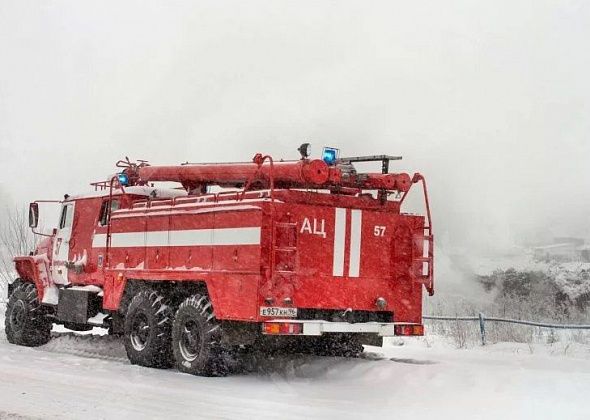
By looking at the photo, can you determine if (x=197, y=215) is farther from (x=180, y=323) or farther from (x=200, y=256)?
(x=180, y=323)

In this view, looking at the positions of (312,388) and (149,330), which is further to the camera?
(149,330)

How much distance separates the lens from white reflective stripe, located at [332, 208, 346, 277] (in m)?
10.3

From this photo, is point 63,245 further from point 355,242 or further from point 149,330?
point 355,242

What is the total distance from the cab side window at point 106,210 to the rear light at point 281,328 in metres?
5.00

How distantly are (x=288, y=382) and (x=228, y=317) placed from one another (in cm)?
130

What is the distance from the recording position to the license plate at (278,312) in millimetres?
9594

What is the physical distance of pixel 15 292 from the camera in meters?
15.5

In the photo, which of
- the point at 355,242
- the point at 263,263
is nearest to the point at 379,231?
the point at 355,242

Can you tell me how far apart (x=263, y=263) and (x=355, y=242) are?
1594 mm

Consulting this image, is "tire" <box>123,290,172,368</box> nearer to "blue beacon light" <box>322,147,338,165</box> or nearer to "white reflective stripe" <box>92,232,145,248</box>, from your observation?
"white reflective stripe" <box>92,232,145,248</box>

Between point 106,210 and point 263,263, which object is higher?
point 106,210

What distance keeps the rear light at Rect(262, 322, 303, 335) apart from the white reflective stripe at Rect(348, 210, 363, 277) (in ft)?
4.18

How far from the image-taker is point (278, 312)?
9.70m

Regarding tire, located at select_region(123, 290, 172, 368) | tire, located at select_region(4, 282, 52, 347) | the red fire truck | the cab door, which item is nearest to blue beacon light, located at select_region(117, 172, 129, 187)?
the red fire truck
